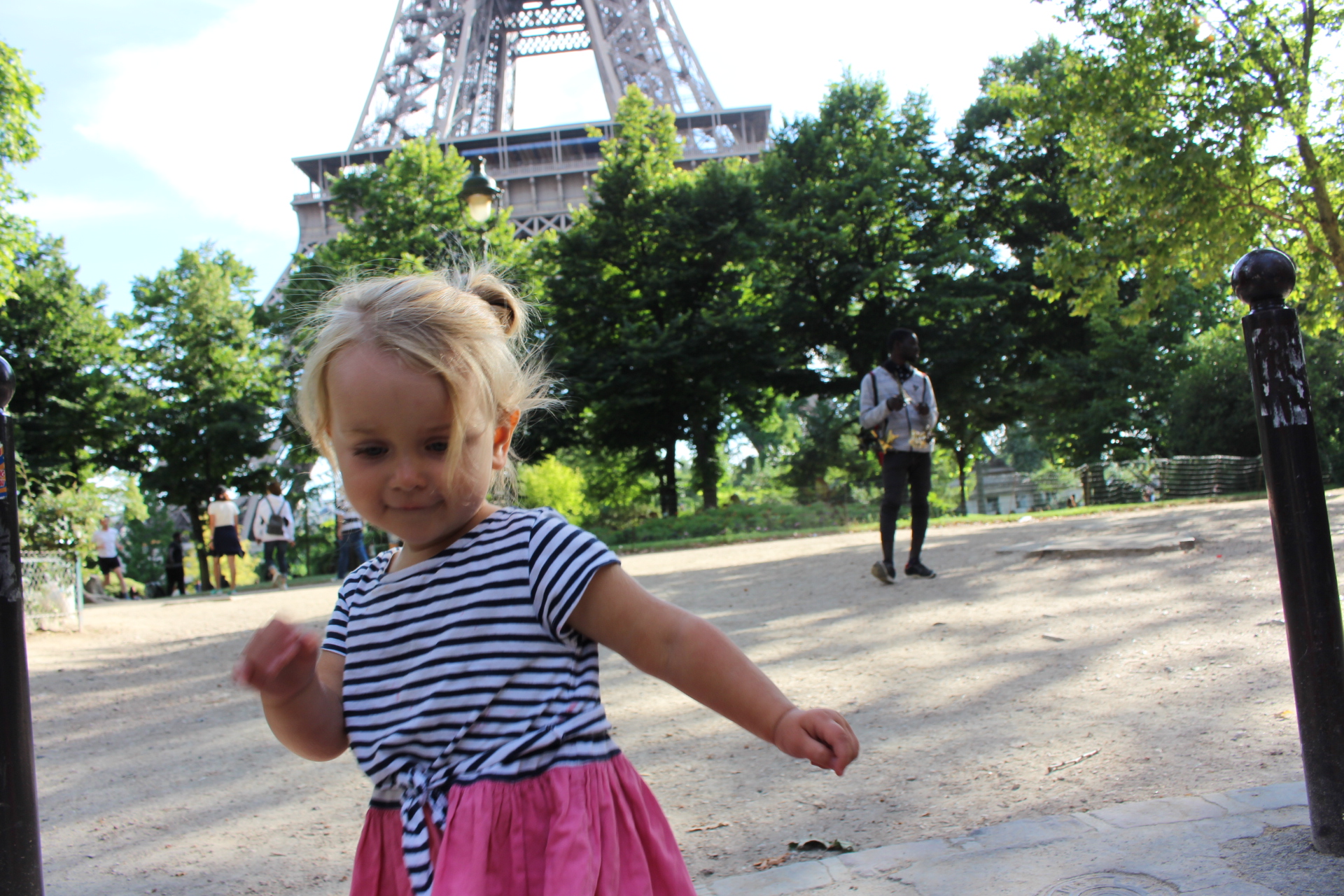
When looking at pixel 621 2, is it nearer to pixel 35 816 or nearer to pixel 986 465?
pixel 986 465

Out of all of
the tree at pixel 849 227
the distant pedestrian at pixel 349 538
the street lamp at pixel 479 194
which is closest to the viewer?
the street lamp at pixel 479 194

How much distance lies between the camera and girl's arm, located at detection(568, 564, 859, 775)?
1.31 metres

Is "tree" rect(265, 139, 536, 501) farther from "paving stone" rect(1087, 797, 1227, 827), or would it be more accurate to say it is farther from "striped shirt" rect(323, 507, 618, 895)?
"striped shirt" rect(323, 507, 618, 895)

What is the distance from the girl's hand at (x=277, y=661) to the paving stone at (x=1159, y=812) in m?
1.89

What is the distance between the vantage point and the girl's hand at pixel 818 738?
1232 millimetres

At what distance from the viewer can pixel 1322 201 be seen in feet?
36.8

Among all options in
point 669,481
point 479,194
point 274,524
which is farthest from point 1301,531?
Result: point 669,481

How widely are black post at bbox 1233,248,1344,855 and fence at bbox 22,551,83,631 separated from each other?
9.07 metres

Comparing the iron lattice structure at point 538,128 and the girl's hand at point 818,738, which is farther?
the iron lattice structure at point 538,128

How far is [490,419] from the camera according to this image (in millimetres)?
1490

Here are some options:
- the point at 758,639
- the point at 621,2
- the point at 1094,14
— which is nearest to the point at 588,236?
the point at 1094,14

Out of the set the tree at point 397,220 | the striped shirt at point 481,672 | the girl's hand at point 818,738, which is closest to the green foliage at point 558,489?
the tree at point 397,220

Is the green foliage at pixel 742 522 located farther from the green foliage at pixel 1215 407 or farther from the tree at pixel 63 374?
the tree at pixel 63 374

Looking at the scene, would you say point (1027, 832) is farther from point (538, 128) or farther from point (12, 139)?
point (538, 128)
